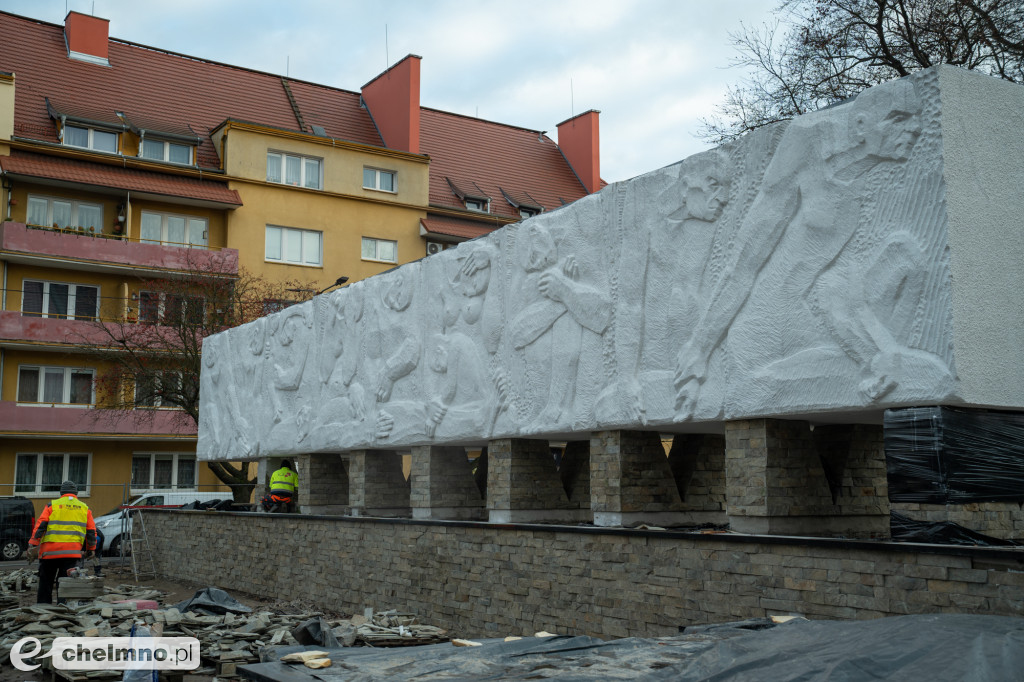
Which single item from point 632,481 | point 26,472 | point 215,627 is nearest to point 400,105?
point 26,472

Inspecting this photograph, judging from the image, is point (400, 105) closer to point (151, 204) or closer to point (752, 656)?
point (151, 204)

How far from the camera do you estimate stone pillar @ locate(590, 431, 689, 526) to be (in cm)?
1081

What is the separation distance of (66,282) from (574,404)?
85.5 ft

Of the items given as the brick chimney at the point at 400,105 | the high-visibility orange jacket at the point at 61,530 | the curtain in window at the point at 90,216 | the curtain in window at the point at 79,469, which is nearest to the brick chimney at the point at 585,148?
the brick chimney at the point at 400,105

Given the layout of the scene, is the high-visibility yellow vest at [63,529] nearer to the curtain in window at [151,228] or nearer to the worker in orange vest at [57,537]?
the worker in orange vest at [57,537]

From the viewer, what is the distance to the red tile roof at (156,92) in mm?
33906

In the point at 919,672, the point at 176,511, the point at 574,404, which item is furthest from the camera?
the point at 176,511

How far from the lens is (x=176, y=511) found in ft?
70.9

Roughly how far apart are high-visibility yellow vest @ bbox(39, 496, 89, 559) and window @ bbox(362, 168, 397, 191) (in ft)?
76.1

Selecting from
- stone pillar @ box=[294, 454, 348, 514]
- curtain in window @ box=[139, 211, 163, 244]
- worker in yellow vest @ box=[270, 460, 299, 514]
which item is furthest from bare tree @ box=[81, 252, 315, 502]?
stone pillar @ box=[294, 454, 348, 514]

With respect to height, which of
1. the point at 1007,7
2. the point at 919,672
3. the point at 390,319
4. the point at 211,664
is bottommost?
Result: the point at 211,664

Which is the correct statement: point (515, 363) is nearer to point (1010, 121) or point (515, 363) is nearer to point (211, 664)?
point (211, 664)

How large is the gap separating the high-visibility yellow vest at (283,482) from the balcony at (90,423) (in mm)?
12658

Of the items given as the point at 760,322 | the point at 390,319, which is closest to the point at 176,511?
the point at 390,319
